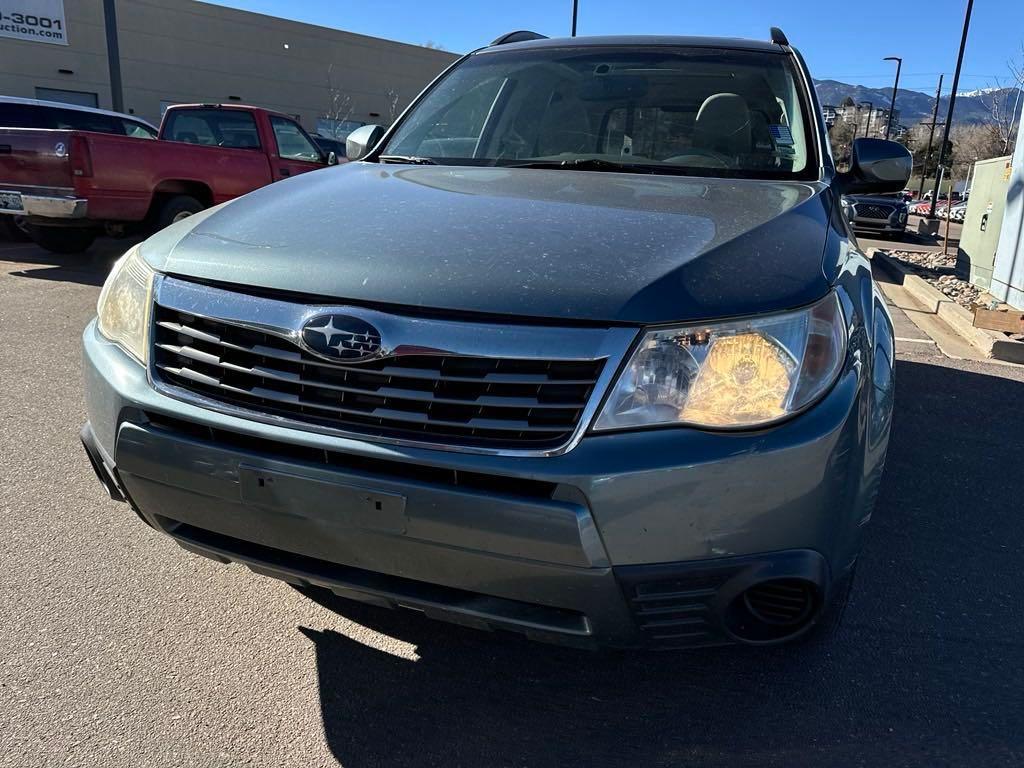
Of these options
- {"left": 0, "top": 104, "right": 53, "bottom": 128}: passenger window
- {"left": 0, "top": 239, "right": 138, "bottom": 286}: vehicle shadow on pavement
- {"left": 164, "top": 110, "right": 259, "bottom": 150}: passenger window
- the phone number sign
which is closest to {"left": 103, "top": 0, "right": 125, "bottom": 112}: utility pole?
the phone number sign

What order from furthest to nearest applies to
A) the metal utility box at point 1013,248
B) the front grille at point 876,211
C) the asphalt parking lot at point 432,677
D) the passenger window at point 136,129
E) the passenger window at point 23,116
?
the front grille at point 876,211 < the passenger window at point 136,129 < the passenger window at point 23,116 < the metal utility box at point 1013,248 < the asphalt parking lot at point 432,677

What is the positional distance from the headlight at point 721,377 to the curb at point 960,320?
541cm

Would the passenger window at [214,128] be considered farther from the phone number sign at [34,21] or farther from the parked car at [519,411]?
the phone number sign at [34,21]

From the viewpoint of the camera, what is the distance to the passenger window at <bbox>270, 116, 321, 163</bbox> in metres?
10.1

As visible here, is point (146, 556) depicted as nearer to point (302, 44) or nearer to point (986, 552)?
point (986, 552)

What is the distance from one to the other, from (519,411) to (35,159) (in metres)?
7.91

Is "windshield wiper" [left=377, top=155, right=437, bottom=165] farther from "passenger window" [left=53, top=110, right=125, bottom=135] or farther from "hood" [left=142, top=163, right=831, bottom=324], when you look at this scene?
"passenger window" [left=53, top=110, right=125, bottom=135]

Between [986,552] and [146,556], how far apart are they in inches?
120

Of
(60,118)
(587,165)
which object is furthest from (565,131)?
(60,118)

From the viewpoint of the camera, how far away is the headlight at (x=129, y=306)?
201cm

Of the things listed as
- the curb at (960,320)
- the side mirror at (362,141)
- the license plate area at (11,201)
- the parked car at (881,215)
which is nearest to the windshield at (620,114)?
the side mirror at (362,141)

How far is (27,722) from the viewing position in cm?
201

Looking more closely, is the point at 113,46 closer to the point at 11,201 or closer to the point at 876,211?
the point at 11,201

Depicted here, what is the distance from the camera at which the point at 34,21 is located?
24938 mm
